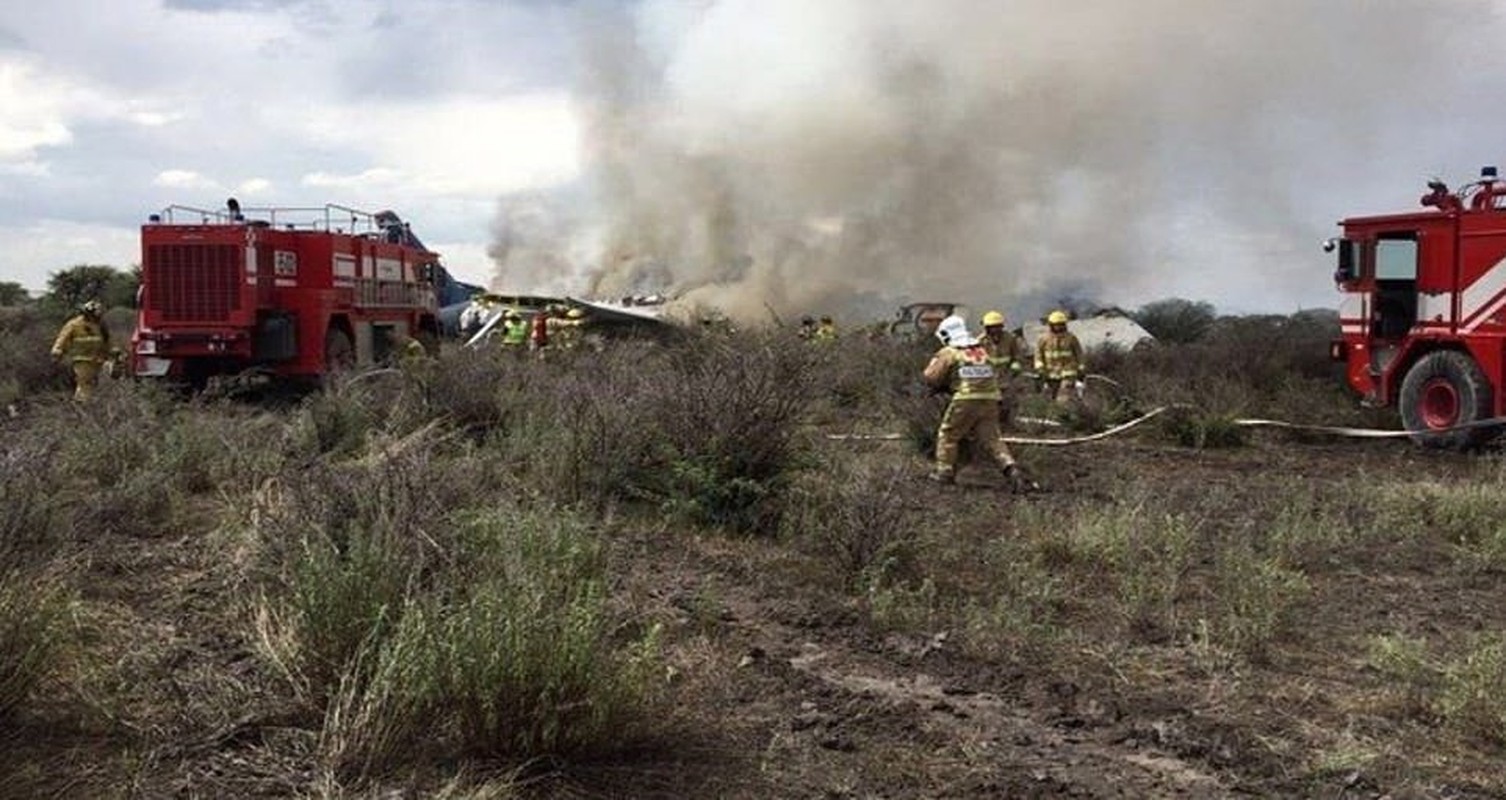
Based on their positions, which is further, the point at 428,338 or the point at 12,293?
the point at 12,293

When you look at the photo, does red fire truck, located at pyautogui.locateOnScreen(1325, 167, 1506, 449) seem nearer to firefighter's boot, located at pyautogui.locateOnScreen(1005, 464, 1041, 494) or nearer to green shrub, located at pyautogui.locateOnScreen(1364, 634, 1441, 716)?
firefighter's boot, located at pyautogui.locateOnScreen(1005, 464, 1041, 494)

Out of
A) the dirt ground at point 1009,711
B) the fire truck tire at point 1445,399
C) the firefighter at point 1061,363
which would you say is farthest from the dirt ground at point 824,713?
the firefighter at point 1061,363

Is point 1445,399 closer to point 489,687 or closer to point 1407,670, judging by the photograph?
point 1407,670

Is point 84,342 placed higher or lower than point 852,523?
higher

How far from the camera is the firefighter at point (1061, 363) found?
16.1m

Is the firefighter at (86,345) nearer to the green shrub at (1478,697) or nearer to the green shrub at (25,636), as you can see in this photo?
the green shrub at (25,636)

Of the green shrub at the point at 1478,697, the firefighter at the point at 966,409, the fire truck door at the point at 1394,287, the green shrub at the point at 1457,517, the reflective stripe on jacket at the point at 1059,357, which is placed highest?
the fire truck door at the point at 1394,287

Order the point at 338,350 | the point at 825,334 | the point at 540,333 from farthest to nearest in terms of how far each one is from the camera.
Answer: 1. the point at 540,333
2. the point at 338,350
3. the point at 825,334

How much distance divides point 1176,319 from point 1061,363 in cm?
2419

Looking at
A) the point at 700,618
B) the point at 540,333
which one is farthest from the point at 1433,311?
the point at 540,333

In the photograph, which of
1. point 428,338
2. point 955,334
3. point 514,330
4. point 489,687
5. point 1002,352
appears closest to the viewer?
point 489,687

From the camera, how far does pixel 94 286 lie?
147 ft

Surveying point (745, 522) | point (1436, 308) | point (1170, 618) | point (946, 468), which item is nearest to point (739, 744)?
point (1170, 618)

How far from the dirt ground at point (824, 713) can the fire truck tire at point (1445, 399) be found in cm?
702
